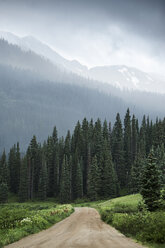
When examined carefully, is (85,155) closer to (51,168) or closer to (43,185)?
(51,168)

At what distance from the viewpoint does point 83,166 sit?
308ft

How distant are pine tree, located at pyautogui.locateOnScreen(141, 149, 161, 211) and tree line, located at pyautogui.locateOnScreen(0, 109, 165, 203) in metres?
36.2

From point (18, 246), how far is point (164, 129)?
89.6 m

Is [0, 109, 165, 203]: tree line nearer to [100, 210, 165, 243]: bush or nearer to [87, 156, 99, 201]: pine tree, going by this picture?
[87, 156, 99, 201]: pine tree

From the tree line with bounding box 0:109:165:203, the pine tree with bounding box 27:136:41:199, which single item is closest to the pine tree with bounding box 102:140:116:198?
the tree line with bounding box 0:109:165:203

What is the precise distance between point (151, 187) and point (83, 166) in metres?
64.2

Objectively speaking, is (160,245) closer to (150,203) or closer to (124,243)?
(124,243)

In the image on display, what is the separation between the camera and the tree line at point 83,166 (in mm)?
76919

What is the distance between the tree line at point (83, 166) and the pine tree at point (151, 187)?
36.2 m

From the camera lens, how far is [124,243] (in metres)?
13.8

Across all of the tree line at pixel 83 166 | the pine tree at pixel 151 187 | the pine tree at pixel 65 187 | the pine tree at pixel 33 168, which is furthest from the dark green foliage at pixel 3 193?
the pine tree at pixel 151 187

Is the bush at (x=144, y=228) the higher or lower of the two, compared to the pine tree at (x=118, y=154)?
lower

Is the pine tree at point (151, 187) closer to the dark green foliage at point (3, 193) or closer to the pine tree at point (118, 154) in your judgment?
the pine tree at point (118, 154)

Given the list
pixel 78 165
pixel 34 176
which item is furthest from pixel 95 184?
pixel 34 176
